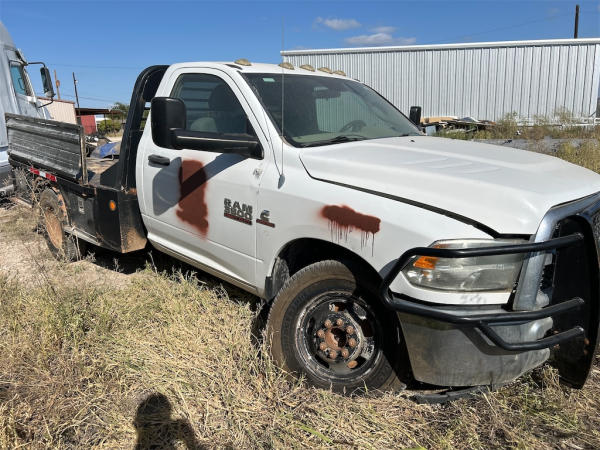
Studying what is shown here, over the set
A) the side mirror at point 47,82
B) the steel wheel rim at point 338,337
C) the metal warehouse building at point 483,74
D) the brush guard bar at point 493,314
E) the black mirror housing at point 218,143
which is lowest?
the steel wheel rim at point 338,337

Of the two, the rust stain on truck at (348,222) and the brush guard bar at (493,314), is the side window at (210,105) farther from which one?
the brush guard bar at (493,314)

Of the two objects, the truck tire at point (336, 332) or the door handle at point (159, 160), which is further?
the door handle at point (159, 160)

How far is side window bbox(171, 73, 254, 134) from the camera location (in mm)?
3346

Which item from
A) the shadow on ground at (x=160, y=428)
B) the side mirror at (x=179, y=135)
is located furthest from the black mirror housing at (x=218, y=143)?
the shadow on ground at (x=160, y=428)

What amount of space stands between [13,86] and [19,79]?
1.61ft

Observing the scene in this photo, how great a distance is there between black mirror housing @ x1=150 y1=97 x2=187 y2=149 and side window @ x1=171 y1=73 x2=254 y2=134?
0.47 metres

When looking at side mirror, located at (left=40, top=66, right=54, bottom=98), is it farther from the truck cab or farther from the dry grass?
the dry grass

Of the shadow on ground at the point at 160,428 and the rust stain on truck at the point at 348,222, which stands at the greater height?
the rust stain on truck at the point at 348,222

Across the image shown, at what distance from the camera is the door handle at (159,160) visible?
368 centimetres

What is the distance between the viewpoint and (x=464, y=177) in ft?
7.65

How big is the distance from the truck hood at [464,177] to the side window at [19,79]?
356 inches

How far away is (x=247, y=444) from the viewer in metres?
2.39

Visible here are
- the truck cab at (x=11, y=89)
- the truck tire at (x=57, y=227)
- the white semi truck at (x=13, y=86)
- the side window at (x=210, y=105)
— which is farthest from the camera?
the white semi truck at (x=13, y=86)

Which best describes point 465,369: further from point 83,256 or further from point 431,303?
point 83,256
